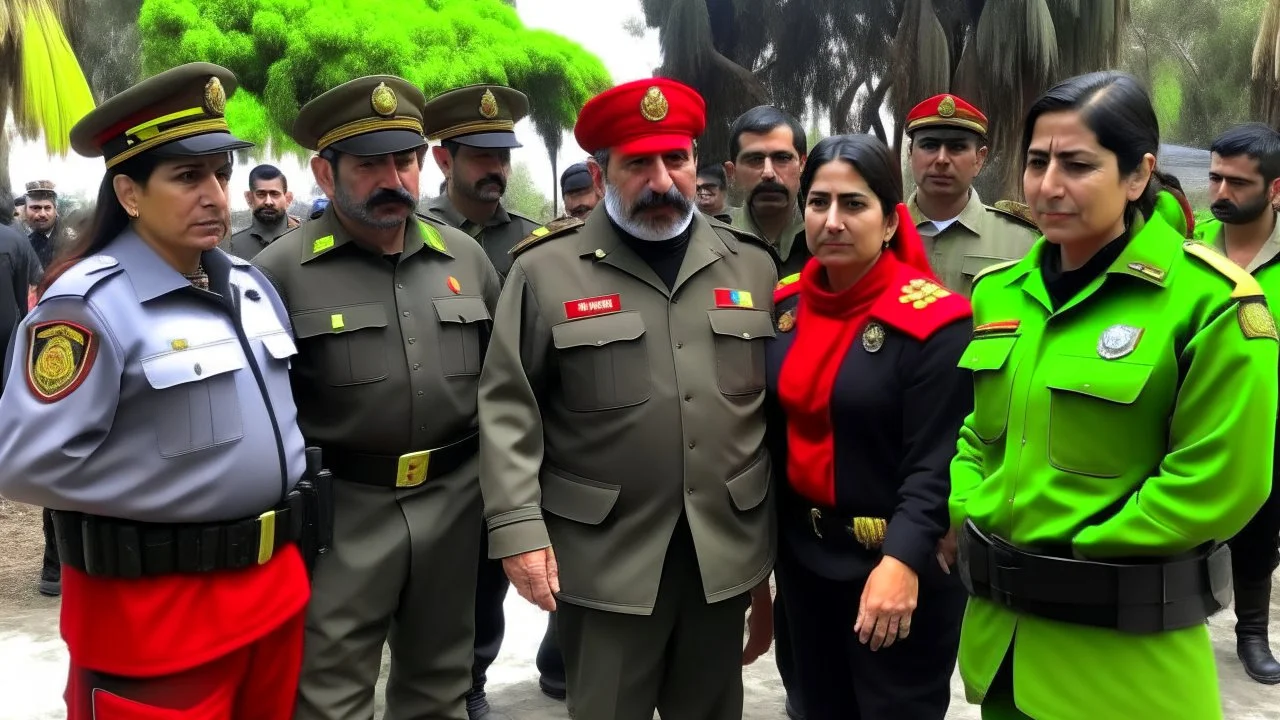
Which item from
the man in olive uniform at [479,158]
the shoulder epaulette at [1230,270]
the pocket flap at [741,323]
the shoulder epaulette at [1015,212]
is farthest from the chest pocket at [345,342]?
the shoulder epaulette at [1015,212]

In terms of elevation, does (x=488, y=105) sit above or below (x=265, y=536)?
above

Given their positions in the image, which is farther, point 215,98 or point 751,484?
point 751,484

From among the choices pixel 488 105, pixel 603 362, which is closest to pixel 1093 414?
pixel 603 362

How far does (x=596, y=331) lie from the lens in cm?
263

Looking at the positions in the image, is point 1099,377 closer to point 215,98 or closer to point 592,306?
point 592,306

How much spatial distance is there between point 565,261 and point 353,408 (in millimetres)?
781

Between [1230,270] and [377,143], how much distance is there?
2.30 m

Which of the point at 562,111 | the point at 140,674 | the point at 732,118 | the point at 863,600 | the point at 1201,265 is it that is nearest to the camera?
the point at 1201,265

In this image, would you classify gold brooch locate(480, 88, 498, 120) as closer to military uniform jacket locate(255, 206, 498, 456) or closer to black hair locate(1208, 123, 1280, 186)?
military uniform jacket locate(255, 206, 498, 456)

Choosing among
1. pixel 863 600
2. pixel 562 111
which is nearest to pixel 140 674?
pixel 863 600

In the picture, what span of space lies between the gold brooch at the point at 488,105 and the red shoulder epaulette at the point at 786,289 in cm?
218

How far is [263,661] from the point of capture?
2.44m

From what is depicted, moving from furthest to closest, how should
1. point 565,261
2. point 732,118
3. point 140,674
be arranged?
point 732,118, point 565,261, point 140,674

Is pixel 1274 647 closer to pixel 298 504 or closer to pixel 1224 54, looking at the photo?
pixel 298 504
